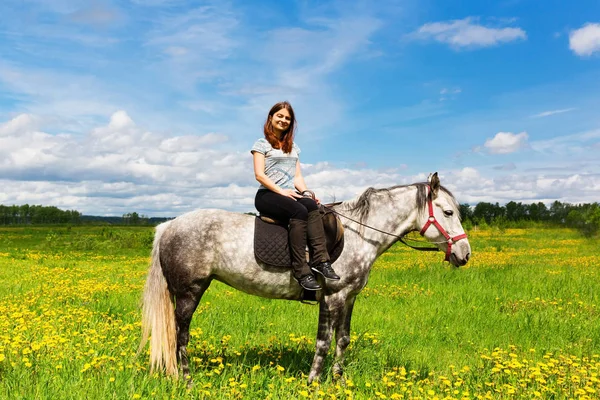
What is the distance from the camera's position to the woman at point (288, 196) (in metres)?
5.57

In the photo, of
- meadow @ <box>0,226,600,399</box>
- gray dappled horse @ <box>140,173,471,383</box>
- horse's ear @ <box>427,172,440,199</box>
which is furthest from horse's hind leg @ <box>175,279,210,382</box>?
horse's ear @ <box>427,172,440,199</box>

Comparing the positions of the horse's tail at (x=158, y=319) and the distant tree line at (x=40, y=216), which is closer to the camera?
the horse's tail at (x=158, y=319)

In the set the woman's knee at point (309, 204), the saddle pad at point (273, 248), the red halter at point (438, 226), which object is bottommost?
the saddle pad at point (273, 248)

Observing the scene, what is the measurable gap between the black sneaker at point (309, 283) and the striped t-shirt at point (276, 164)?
3.98 feet

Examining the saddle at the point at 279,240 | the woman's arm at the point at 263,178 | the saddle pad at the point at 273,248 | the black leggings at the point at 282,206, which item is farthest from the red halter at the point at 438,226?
the saddle pad at the point at 273,248

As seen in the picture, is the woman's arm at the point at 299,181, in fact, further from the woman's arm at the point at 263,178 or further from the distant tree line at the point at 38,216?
the distant tree line at the point at 38,216

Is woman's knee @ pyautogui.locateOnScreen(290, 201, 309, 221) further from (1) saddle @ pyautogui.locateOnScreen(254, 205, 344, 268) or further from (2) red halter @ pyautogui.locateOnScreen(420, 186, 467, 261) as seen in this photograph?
(2) red halter @ pyautogui.locateOnScreen(420, 186, 467, 261)

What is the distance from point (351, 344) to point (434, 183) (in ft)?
10.1

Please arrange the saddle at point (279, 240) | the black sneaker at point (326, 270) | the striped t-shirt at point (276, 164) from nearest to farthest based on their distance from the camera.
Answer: the black sneaker at point (326, 270)
the saddle at point (279, 240)
the striped t-shirt at point (276, 164)

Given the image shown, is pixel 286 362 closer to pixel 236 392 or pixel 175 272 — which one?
pixel 236 392

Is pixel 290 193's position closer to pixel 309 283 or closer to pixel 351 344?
pixel 309 283

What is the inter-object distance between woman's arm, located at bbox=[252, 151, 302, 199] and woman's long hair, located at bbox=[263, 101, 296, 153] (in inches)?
11.6

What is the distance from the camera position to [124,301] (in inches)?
421

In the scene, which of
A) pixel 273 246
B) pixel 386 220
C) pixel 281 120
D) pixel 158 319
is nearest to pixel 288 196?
pixel 273 246
